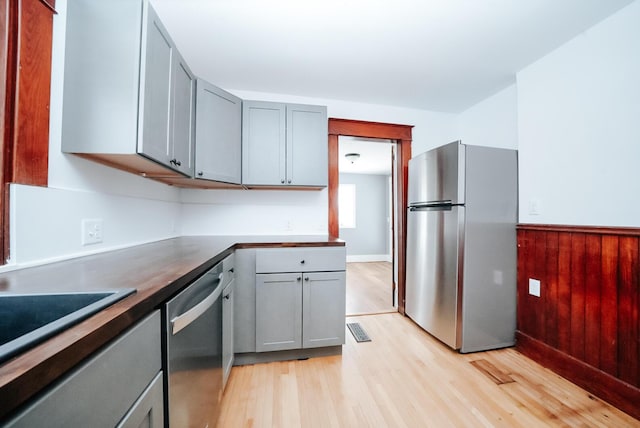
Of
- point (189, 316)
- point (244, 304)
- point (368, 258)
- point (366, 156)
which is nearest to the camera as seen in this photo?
point (189, 316)

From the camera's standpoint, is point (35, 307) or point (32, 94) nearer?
point (35, 307)

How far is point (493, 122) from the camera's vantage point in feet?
8.05

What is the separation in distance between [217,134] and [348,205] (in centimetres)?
436

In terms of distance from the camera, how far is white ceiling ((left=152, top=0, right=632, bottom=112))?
1.42m

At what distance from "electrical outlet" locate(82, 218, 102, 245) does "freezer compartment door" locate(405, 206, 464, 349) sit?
88.9 inches

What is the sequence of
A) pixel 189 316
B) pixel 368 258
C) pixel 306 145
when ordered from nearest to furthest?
pixel 189 316 → pixel 306 145 → pixel 368 258

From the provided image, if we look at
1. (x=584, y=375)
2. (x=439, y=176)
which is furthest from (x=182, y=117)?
(x=584, y=375)

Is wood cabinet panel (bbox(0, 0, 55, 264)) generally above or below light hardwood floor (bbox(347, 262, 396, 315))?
above

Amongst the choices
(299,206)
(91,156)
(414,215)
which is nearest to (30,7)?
(91,156)

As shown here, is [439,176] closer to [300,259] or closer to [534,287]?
[534,287]

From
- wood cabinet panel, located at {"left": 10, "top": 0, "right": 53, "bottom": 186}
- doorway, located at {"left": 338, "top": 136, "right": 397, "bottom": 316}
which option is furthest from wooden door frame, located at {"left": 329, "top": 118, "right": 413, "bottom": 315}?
doorway, located at {"left": 338, "top": 136, "right": 397, "bottom": 316}

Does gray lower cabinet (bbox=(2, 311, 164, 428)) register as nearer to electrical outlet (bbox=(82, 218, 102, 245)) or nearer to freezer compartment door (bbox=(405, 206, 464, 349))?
electrical outlet (bbox=(82, 218, 102, 245))

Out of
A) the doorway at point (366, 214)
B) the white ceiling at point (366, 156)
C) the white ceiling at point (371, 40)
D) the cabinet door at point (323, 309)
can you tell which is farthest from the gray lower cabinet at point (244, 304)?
the doorway at point (366, 214)

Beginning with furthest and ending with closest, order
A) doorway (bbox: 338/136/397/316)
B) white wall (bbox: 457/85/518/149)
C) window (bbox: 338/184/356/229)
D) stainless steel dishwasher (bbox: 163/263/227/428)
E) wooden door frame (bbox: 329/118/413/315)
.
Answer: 1. window (bbox: 338/184/356/229)
2. doorway (bbox: 338/136/397/316)
3. wooden door frame (bbox: 329/118/413/315)
4. white wall (bbox: 457/85/518/149)
5. stainless steel dishwasher (bbox: 163/263/227/428)
